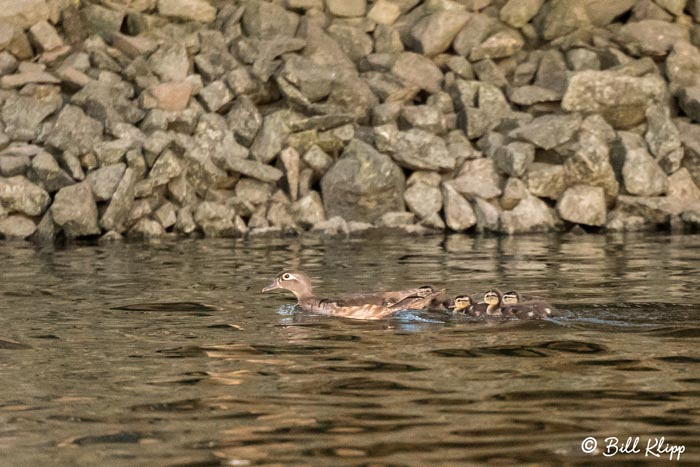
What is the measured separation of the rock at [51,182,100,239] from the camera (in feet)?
65.2

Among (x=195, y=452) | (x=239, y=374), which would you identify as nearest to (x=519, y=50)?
(x=239, y=374)

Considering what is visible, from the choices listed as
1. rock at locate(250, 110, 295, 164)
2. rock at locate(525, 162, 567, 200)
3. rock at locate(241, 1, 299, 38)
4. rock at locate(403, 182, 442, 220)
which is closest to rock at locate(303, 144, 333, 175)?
rock at locate(250, 110, 295, 164)

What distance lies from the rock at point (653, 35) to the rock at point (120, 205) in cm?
1058

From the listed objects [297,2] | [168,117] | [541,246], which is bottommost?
[541,246]

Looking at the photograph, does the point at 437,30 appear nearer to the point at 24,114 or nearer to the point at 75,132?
the point at 75,132

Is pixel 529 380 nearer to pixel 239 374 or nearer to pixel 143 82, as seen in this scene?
pixel 239 374

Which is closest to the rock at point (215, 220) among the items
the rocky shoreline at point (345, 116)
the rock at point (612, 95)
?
the rocky shoreline at point (345, 116)

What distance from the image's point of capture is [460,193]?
21562 millimetres

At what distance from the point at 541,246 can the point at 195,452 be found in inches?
505

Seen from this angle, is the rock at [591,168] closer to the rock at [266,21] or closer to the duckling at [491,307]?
the rock at [266,21]

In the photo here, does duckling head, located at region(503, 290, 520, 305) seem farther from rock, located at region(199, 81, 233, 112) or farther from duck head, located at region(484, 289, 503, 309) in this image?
rock, located at region(199, 81, 233, 112)

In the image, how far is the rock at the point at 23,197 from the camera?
66.9ft

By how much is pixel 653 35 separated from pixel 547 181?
5.47m

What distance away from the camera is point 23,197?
20.4 meters
